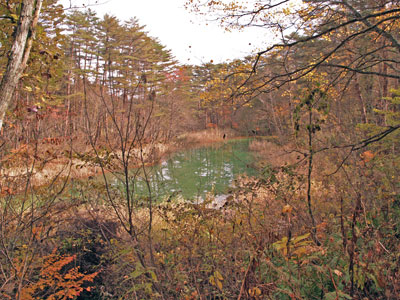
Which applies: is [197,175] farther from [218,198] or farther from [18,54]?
[18,54]

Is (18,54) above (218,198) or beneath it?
above

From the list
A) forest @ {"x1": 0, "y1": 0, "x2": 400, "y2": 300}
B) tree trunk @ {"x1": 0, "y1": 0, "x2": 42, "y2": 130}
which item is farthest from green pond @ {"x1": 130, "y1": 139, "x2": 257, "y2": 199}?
tree trunk @ {"x1": 0, "y1": 0, "x2": 42, "y2": 130}

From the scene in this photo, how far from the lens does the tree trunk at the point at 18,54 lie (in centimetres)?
210

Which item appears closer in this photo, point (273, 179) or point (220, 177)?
point (273, 179)

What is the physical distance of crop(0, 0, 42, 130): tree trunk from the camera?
2.10 m

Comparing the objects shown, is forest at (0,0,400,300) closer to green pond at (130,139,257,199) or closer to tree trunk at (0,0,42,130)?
tree trunk at (0,0,42,130)

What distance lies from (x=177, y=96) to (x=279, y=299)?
101 ft

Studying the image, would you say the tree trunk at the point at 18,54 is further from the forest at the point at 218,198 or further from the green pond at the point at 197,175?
the green pond at the point at 197,175

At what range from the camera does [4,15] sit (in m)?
2.53

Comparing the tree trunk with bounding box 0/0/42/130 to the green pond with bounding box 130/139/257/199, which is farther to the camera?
the green pond with bounding box 130/139/257/199

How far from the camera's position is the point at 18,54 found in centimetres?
217

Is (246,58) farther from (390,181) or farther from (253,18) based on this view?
(390,181)

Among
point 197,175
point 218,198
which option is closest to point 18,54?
point 218,198

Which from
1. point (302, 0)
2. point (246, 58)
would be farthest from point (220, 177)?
point (302, 0)
